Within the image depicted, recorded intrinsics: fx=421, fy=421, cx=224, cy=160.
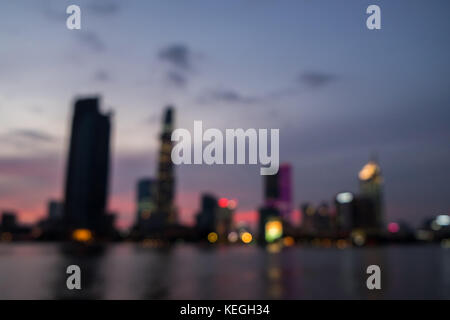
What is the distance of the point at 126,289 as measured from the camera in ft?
135
